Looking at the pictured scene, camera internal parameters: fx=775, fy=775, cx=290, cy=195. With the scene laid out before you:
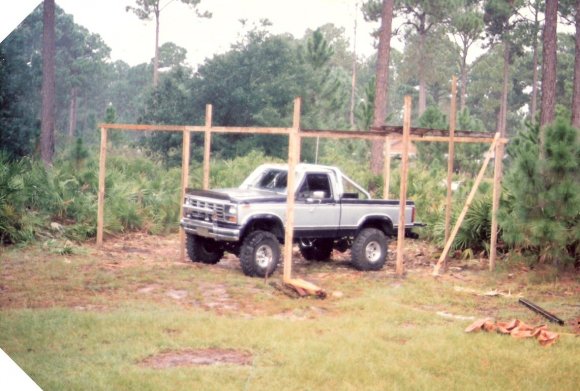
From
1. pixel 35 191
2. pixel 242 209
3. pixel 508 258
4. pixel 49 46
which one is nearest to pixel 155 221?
pixel 35 191

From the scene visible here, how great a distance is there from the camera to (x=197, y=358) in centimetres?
655

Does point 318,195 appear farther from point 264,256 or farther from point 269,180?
point 264,256

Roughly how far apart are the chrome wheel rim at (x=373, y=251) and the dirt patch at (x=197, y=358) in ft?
16.9

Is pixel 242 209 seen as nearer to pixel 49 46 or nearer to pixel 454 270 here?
pixel 454 270

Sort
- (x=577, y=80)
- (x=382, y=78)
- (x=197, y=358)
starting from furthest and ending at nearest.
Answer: (x=382, y=78)
(x=577, y=80)
(x=197, y=358)

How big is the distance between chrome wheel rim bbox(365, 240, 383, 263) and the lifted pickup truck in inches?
0.6

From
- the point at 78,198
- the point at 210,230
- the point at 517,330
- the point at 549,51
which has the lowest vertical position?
the point at 517,330

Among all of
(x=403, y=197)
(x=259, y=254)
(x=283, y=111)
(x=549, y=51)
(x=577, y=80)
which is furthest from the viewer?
(x=283, y=111)

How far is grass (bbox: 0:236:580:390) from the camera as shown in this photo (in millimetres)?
5992

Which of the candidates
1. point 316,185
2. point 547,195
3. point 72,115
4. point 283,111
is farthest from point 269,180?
point 283,111

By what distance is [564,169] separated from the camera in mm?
9602

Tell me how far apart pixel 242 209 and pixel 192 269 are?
140cm

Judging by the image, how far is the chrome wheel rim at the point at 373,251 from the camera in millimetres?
11602

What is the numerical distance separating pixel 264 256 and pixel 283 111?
12.9m
